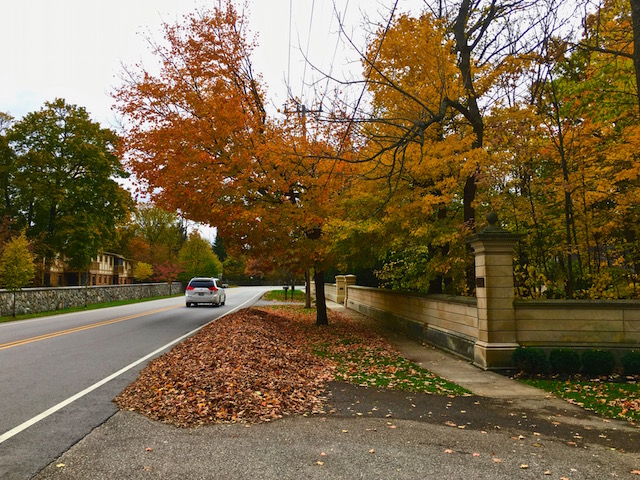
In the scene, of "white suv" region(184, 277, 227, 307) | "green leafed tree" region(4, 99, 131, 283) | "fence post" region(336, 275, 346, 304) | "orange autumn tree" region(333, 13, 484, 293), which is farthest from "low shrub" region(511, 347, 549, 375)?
"green leafed tree" region(4, 99, 131, 283)

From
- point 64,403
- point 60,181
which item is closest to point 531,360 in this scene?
point 64,403

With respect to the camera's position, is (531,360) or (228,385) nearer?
(228,385)

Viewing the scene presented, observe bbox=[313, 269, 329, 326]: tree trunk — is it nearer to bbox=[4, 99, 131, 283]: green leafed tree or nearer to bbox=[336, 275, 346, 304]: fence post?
bbox=[336, 275, 346, 304]: fence post

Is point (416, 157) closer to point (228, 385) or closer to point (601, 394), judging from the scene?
point (601, 394)

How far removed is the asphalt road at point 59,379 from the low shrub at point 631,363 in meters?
8.96

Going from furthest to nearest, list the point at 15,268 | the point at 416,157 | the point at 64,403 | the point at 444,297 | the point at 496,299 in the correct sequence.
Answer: the point at 15,268
the point at 444,297
the point at 416,157
the point at 496,299
the point at 64,403

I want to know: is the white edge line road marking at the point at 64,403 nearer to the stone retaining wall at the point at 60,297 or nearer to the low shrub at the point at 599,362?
the low shrub at the point at 599,362

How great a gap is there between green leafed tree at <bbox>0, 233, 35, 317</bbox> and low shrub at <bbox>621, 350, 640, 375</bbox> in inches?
898

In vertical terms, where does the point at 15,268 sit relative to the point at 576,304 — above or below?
above

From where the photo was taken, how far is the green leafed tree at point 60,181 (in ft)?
113

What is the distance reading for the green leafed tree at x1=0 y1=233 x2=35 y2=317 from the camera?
2048 cm

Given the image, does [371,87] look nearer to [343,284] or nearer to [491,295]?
[491,295]

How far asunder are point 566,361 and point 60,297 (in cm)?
2686

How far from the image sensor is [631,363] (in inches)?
337
